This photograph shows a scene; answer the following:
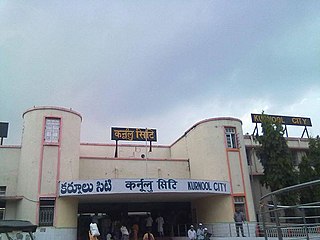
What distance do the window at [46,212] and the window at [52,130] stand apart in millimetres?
3227

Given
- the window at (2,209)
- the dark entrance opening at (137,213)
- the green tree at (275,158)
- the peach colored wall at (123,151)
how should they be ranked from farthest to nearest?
1. the peach colored wall at (123,151)
2. the dark entrance opening at (137,213)
3. the green tree at (275,158)
4. the window at (2,209)

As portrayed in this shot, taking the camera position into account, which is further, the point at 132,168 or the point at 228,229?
the point at 132,168

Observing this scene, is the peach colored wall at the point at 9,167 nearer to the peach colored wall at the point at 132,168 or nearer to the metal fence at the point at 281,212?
the peach colored wall at the point at 132,168

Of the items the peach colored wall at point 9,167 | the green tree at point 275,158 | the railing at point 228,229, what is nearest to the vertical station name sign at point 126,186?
the railing at point 228,229

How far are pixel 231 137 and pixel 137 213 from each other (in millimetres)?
8894

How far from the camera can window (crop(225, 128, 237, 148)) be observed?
2153cm

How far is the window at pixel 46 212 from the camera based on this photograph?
17.4 metres

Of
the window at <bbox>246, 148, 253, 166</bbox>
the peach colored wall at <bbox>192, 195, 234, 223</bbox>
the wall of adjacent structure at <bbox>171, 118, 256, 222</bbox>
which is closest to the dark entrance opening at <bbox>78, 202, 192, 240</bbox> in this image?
the wall of adjacent structure at <bbox>171, 118, 256, 222</bbox>

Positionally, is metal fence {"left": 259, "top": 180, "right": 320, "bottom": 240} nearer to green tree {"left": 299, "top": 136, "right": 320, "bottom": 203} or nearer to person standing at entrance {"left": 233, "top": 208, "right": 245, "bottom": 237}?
person standing at entrance {"left": 233, "top": 208, "right": 245, "bottom": 237}

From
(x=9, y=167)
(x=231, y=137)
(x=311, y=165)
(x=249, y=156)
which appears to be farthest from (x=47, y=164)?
(x=311, y=165)

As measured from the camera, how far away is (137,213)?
24.9 m

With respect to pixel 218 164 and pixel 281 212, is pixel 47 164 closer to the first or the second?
pixel 218 164

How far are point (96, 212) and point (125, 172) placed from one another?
146 inches

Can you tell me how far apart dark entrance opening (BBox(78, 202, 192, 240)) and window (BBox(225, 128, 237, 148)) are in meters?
5.26
